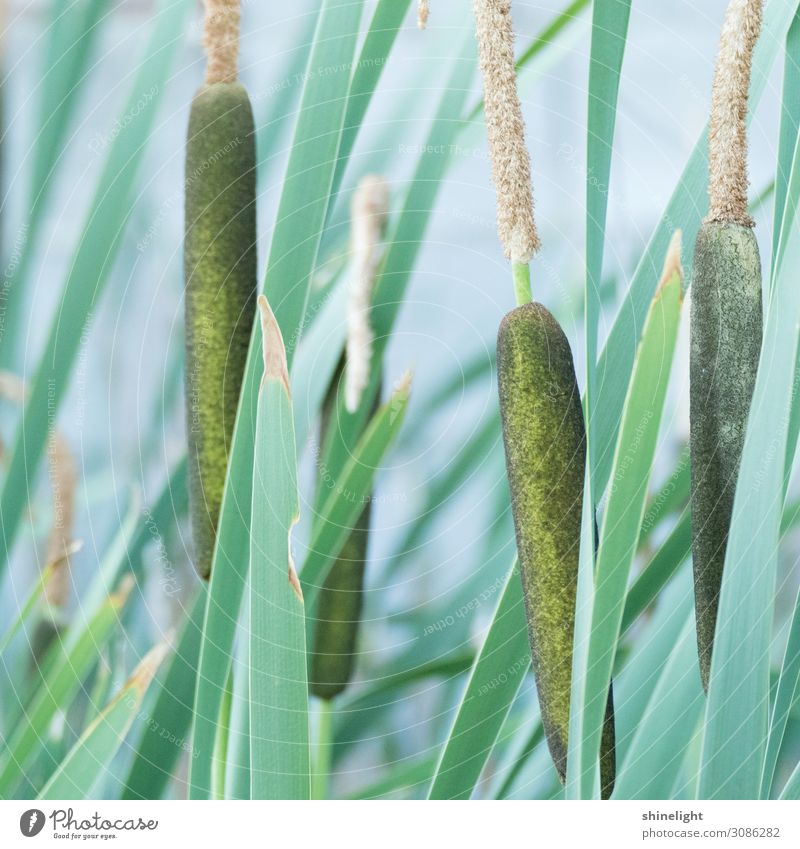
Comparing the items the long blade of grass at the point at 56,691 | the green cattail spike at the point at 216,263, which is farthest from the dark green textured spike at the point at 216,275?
the long blade of grass at the point at 56,691

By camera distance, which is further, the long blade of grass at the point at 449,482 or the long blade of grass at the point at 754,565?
the long blade of grass at the point at 449,482

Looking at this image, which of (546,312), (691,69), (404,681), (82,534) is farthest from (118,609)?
(691,69)

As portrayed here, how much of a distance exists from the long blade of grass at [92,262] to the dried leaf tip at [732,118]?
0.33 meters

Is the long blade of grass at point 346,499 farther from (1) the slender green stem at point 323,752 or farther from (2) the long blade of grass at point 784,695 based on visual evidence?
(2) the long blade of grass at point 784,695

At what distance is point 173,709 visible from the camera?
454 millimetres

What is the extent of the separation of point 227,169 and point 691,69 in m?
0.31

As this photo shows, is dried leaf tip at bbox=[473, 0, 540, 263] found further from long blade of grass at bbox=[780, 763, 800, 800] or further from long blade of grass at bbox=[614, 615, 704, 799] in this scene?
long blade of grass at bbox=[780, 763, 800, 800]

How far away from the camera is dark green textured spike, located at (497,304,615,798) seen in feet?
1.29

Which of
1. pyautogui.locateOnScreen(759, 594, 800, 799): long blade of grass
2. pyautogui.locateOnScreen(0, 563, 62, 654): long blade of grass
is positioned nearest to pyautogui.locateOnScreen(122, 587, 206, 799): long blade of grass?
pyautogui.locateOnScreen(0, 563, 62, 654): long blade of grass

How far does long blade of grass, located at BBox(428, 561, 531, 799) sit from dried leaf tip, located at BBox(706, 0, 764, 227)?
9.0 inches

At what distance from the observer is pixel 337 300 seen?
482mm

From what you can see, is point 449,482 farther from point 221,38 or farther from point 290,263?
point 221,38

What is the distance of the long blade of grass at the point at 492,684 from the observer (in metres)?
0.42
